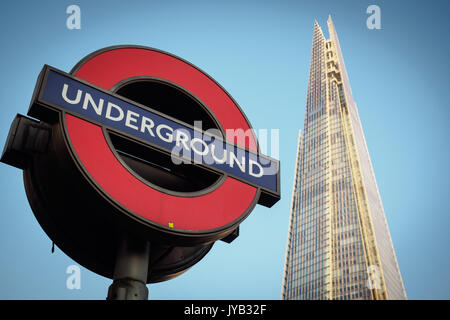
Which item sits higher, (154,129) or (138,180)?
(154,129)

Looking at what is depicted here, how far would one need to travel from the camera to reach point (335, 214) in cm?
10400

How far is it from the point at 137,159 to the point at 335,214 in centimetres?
10361

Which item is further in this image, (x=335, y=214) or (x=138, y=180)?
(x=335, y=214)

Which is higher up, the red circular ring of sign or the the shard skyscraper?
the the shard skyscraper

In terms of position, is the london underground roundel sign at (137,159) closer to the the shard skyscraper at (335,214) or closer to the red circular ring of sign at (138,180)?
the red circular ring of sign at (138,180)

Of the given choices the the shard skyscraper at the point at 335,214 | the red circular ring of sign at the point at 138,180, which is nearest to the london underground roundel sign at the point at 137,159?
the red circular ring of sign at the point at 138,180

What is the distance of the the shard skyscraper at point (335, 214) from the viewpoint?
92.2 metres

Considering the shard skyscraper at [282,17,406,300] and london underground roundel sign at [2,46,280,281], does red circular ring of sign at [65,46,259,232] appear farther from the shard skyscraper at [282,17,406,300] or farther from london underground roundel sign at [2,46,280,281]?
the shard skyscraper at [282,17,406,300]

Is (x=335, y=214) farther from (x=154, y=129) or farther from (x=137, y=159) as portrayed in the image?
(x=154, y=129)

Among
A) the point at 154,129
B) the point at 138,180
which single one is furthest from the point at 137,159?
the point at 138,180

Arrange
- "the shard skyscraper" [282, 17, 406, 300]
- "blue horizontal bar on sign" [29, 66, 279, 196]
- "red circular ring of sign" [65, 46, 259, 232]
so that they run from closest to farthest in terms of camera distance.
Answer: "red circular ring of sign" [65, 46, 259, 232] < "blue horizontal bar on sign" [29, 66, 279, 196] < "the shard skyscraper" [282, 17, 406, 300]

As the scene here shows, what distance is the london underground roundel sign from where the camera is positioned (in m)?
3.53

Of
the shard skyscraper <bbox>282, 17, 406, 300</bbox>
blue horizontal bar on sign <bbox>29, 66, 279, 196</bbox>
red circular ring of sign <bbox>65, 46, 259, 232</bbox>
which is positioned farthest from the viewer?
the shard skyscraper <bbox>282, 17, 406, 300</bbox>

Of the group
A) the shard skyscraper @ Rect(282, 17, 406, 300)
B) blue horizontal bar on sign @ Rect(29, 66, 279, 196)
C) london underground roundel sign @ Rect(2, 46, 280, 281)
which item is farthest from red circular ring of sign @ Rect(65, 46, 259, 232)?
the shard skyscraper @ Rect(282, 17, 406, 300)
